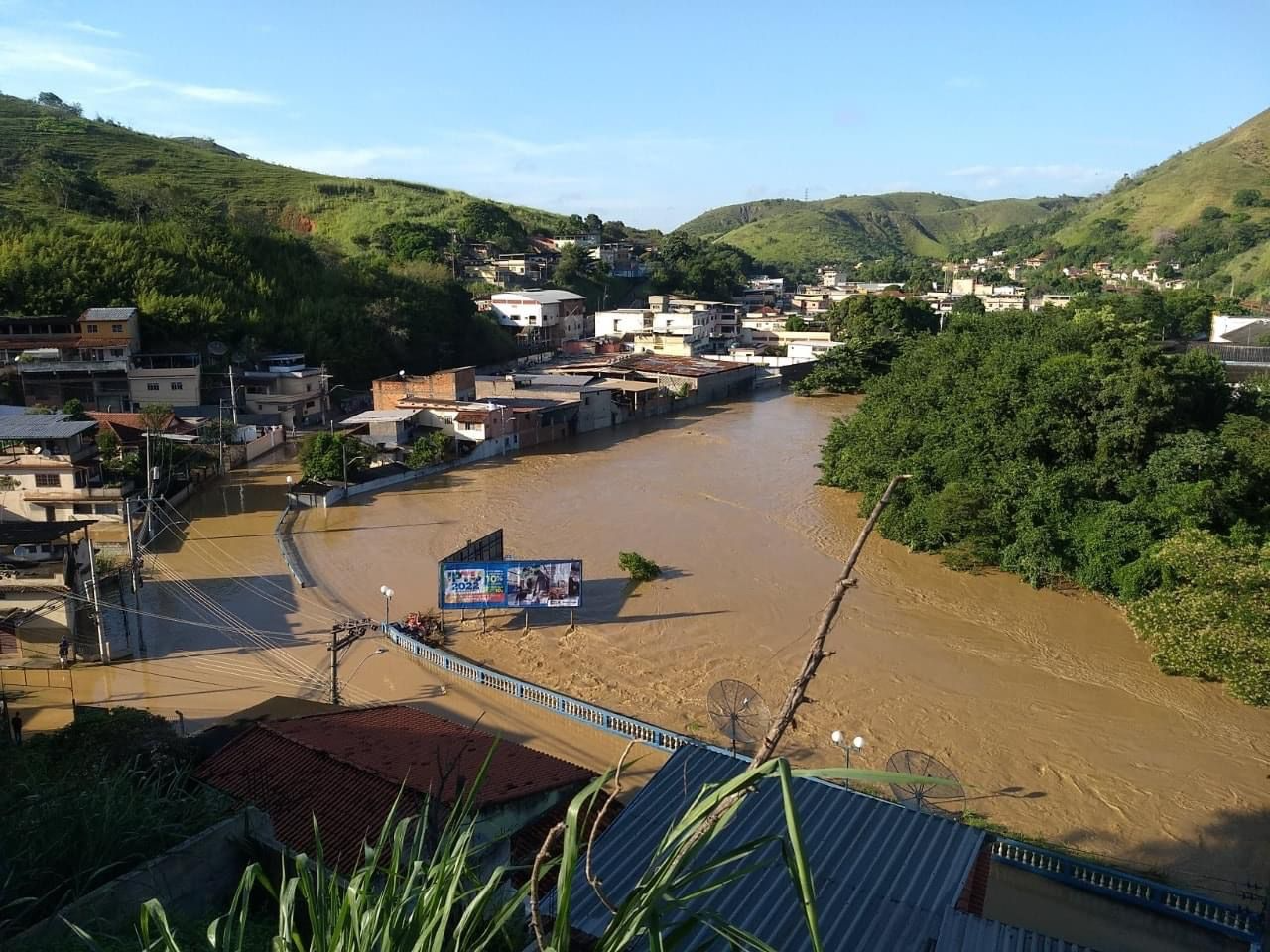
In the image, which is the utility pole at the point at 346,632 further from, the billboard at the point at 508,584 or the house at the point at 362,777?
the house at the point at 362,777

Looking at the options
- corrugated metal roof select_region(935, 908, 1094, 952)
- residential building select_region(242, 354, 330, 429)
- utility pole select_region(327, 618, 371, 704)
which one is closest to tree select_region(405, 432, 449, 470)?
residential building select_region(242, 354, 330, 429)

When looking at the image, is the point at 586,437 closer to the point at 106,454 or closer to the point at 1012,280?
the point at 106,454

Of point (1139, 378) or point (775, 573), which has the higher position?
point (1139, 378)

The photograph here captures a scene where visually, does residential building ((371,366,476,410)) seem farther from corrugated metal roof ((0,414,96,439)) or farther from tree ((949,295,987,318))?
tree ((949,295,987,318))

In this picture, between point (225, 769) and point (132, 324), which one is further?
point (132, 324)

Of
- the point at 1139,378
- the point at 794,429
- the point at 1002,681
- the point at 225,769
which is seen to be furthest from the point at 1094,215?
the point at 225,769

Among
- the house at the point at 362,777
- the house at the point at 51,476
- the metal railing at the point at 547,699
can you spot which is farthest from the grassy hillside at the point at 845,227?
the house at the point at 362,777

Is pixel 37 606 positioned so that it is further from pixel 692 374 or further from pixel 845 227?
pixel 845 227
